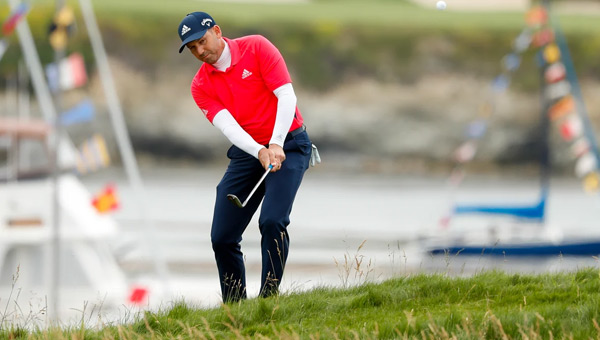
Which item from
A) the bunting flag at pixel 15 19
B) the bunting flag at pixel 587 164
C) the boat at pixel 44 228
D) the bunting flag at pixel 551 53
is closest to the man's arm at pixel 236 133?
the bunting flag at pixel 15 19

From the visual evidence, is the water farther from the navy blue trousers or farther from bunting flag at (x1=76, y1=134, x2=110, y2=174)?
bunting flag at (x1=76, y1=134, x2=110, y2=174)

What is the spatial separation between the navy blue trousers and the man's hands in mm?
148

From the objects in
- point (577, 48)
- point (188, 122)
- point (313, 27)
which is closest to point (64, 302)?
point (188, 122)

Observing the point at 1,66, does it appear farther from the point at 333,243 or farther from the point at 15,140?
the point at 15,140

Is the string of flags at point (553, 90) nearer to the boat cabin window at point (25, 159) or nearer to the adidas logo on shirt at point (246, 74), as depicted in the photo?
the boat cabin window at point (25, 159)

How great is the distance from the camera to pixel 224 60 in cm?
677

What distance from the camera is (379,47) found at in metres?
79.4

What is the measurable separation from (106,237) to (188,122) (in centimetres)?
5134

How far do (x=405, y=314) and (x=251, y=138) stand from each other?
164 centimetres

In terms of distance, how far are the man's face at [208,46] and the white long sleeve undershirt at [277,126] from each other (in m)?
0.47

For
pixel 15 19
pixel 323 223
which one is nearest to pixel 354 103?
pixel 323 223

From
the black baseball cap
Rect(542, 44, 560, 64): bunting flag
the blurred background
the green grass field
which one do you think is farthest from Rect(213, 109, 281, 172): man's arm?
the green grass field

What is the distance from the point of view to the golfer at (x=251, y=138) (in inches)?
263

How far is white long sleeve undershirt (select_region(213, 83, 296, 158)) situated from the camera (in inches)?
263
